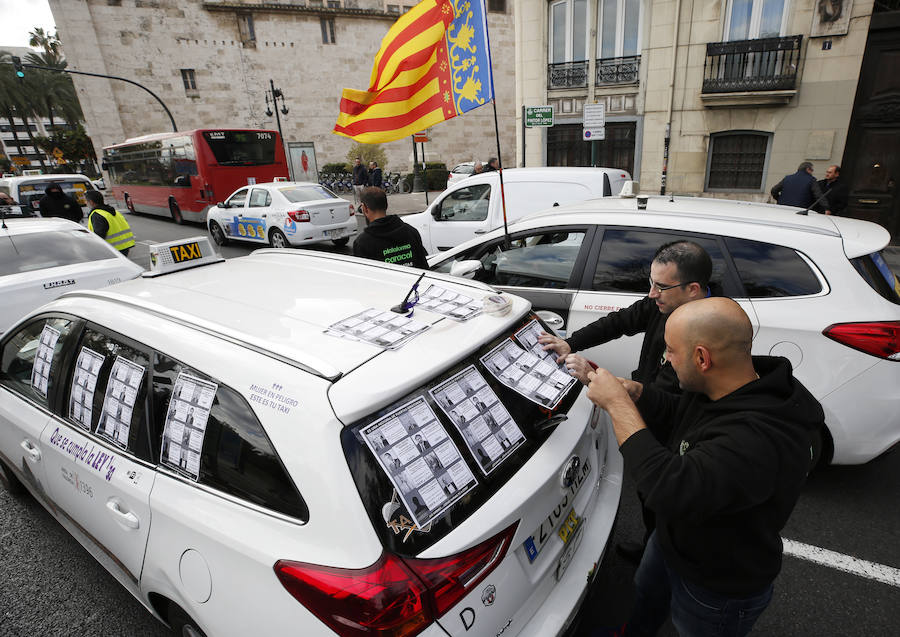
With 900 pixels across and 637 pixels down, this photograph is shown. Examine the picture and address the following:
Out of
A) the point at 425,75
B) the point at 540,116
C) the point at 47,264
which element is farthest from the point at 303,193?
the point at 425,75

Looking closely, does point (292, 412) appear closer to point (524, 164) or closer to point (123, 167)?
point (524, 164)

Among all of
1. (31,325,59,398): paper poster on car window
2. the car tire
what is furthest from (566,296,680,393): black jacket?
the car tire

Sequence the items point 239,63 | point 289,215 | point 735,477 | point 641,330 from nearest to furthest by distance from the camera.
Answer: point 735,477, point 641,330, point 289,215, point 239,63

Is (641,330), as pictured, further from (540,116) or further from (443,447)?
(540,116)

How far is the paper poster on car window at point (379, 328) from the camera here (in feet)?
5.84

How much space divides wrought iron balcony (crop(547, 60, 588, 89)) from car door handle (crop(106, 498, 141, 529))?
51.4 ft

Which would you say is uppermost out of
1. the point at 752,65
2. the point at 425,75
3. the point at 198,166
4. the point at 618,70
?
the point at 618,70

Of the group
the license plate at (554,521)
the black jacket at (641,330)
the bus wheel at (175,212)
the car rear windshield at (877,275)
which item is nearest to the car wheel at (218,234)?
the bus wheel at (175,212)

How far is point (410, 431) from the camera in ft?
5.11

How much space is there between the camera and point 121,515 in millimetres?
1893

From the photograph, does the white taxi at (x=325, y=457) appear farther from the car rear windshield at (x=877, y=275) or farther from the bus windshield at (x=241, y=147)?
the bus windshield at (x=241, y=147)

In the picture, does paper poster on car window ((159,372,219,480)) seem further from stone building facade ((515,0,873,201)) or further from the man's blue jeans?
stone building facade ((515,0,873,201))

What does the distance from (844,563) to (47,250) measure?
7.80 m

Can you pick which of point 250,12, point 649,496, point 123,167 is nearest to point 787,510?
point 649,496
